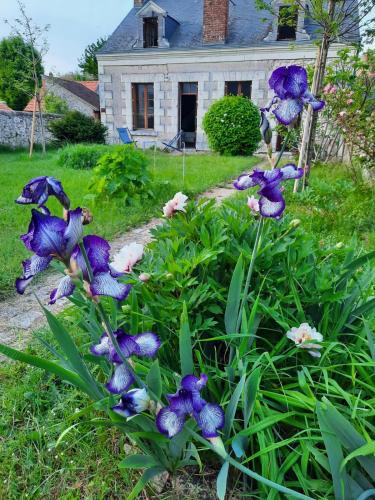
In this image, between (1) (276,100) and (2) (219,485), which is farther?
(1) (276,100)

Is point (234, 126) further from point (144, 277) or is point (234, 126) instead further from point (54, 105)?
point (54, 105)

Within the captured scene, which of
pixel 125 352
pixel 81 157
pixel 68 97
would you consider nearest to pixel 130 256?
pixel 125 352

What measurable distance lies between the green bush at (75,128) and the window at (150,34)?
357 cm

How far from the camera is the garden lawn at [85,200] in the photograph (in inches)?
127

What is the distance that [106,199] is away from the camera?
15.6 ft

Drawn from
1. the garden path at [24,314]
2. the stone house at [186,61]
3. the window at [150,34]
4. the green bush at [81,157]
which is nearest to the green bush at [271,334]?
the garden path at [24,314]

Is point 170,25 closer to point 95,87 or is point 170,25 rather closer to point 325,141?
point 325,141

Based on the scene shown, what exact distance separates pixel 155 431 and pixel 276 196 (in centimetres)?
72

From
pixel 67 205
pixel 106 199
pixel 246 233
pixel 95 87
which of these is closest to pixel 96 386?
pixel 67 205

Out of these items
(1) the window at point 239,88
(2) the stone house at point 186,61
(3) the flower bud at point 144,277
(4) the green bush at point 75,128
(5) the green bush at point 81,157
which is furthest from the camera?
(1) the window at point 239,88

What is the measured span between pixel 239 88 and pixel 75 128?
19.5 feet

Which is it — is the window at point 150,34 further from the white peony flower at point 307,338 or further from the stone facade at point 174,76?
the white peony flower at point 307,338

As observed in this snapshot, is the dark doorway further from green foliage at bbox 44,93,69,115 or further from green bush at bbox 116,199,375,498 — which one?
green bush at bbox 116,199,375,498

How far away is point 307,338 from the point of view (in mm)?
1139
